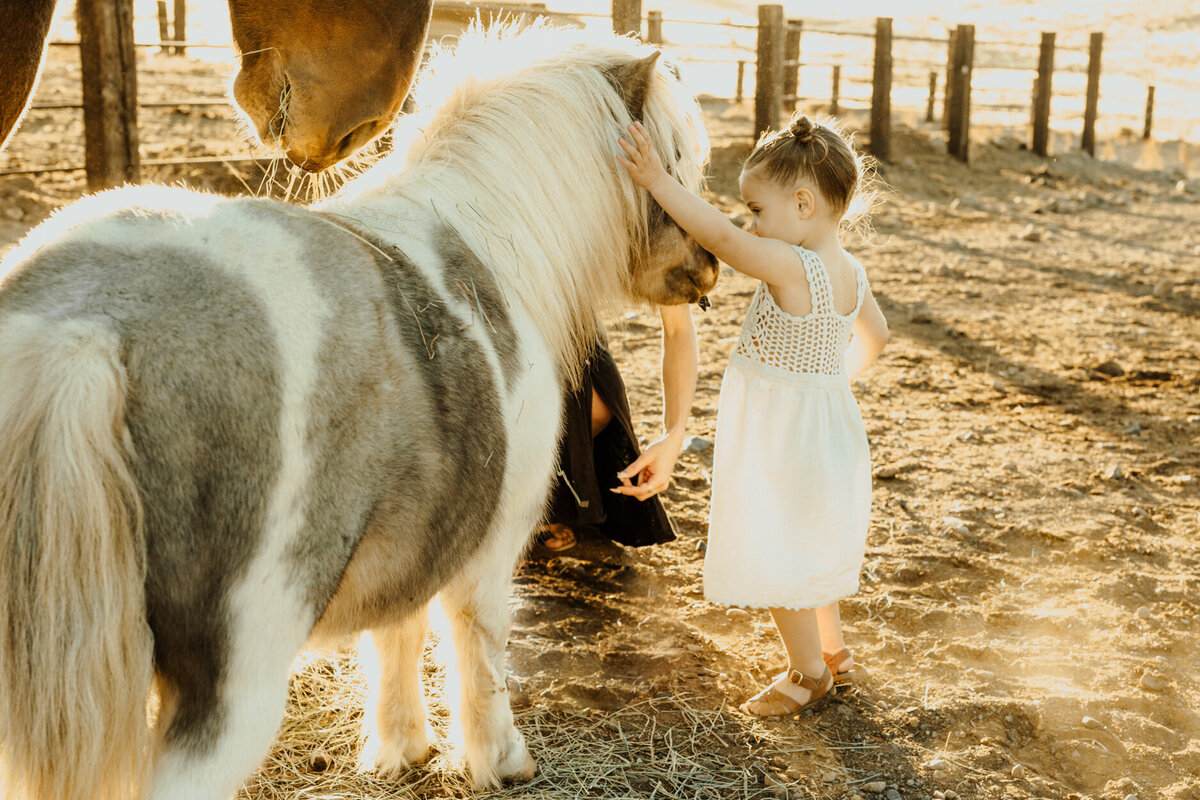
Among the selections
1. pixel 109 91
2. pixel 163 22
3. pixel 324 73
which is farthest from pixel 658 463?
pixel 163 22

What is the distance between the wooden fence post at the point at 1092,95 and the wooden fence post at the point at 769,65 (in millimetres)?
6911

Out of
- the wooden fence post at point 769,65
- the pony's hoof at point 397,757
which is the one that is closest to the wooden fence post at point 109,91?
the pony's hoof at point 397,757

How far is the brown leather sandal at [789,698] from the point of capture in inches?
95.6

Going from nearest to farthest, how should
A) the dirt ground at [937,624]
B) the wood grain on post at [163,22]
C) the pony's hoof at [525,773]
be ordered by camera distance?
the pony's hoof at [525,773] < the dirt ground at [937,624] < the wood grain on post at [163,22]

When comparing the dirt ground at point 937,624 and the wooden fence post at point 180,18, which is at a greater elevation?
the wooden fence post at point 180,18

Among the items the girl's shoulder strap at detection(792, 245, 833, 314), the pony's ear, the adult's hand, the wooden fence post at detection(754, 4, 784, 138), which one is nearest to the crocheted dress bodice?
the girl's shoulder strap at detection(792, 245, 833, 314)

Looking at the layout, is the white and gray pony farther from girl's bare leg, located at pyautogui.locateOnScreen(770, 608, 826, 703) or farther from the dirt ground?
girl's bare leg, located at pyautogui.locateOnScreen(770, 608, 826, 703)

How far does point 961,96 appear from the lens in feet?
38.0

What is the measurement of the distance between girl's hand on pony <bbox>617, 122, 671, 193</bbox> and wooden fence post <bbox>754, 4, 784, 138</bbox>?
6625 mm

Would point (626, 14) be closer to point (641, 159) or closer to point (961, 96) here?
point (641, 159)

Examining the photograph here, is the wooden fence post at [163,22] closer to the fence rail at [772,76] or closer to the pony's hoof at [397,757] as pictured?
the fence rail at [772,76]

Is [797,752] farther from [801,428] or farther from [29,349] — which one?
[29,349]

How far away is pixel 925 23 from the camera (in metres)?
35.8

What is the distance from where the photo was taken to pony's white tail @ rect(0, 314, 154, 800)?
1128 millimetres
